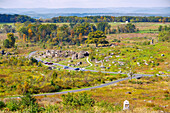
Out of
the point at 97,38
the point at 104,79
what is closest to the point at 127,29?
the point at 97,38

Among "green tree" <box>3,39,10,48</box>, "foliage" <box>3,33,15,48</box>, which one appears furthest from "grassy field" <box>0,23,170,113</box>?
"foliage" <box>3,33,15,48</box>

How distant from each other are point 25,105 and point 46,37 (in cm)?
10316

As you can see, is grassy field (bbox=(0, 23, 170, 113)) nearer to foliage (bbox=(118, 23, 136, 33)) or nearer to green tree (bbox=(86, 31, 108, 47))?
green tree (bbox=(86, 31, 108, 47))

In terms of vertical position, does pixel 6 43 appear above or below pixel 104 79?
above

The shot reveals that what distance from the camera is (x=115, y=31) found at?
148500 millimetres

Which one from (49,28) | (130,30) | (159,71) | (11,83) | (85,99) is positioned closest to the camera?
(85,99)

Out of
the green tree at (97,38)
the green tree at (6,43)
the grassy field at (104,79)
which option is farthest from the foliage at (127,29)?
the green tree at (6,43)

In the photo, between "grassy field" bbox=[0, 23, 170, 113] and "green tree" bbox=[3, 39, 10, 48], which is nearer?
"grassy field" bbox=[0, 23, 170, 113]

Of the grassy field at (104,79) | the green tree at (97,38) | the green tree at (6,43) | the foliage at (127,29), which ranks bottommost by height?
the grassy field at (104,79)

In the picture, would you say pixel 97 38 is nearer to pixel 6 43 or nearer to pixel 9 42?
pixel 9 42

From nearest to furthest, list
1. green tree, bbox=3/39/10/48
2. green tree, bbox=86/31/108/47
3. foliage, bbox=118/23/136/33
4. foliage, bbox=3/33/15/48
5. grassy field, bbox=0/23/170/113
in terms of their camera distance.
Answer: grassy field, bbox=0/23/170/113 → green tree, bbox=86/31/108/47 → green tree, bbox=3/39/10/48 → foliage, bbox=3/33/15/48 → foliage, bbox=118/23/136/33

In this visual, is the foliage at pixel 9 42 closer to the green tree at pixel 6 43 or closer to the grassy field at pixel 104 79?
the green tree at pixel 6 43

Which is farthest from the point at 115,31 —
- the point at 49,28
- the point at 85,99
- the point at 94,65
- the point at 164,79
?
the point at 85,99

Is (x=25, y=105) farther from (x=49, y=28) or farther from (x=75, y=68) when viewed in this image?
(x=49, y=28)
